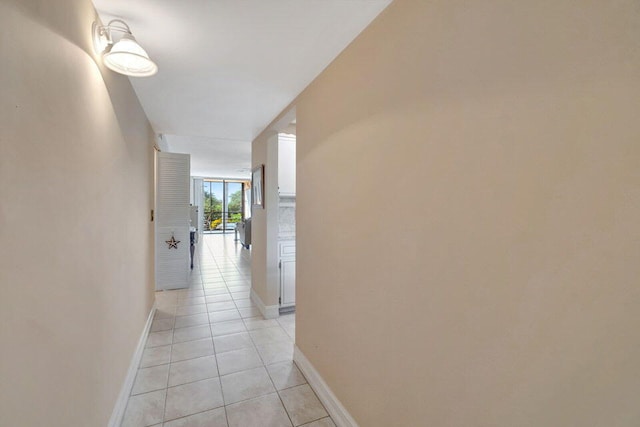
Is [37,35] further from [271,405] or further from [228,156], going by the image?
[228,156]

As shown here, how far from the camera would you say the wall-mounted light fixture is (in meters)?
1.23

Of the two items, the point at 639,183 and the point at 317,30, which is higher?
the point at 317,30

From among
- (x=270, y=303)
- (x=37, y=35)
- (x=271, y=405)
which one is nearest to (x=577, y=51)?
(x=37, y=35)

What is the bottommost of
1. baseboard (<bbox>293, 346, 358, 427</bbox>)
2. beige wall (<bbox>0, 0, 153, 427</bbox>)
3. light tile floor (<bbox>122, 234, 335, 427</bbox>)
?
light tile floor (<bbox>122, 234, 335, 427</bbox>)

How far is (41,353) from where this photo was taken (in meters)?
0.84

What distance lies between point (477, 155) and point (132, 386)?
2558 millimetres

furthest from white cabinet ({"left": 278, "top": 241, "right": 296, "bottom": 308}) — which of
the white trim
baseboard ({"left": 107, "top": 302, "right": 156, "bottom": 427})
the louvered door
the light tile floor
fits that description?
the louvered door

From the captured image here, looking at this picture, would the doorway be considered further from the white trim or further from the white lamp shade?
the white lamp shade

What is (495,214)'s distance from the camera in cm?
81

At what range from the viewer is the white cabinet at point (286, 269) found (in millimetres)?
3256

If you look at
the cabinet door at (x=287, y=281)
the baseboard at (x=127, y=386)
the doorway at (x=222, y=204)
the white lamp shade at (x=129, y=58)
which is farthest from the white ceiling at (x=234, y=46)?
the doorway at (x=222, y=204)

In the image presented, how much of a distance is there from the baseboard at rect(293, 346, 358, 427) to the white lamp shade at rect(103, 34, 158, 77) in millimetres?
2094

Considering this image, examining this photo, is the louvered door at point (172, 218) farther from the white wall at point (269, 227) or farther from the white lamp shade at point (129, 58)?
the white lamp shade at point (129, 58)

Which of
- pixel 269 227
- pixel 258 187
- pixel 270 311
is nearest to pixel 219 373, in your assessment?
pixel 270 311
